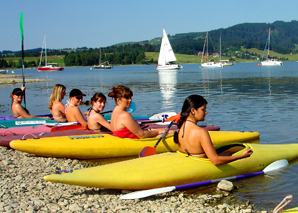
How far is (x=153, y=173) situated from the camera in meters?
5.54

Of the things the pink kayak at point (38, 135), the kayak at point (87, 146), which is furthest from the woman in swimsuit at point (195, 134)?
the pink kayak at point (38, 135)

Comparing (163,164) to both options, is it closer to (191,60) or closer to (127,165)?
(127,165)

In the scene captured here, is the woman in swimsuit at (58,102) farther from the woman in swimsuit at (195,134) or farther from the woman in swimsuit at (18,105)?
the woman in swimsuit at (195,134)

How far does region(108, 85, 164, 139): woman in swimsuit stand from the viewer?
7.11 meters

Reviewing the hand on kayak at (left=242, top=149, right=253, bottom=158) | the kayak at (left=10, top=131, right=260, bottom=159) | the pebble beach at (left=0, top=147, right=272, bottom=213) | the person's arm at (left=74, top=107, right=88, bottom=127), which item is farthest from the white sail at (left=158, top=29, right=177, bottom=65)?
the pebble beach at (left=0, top=147, right=272, bottom=213)

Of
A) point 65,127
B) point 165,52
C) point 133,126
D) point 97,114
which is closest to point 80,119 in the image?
point 65,127

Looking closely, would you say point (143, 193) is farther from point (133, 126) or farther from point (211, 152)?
point (133, 126)

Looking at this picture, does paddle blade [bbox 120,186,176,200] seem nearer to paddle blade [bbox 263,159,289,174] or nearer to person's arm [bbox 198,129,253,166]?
person's arm [bbox 198,129,253,166]

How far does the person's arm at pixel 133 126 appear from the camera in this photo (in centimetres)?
723

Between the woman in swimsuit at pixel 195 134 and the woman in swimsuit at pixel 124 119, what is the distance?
1829 mm

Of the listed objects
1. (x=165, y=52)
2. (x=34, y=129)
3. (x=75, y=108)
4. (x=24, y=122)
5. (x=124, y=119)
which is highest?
(x=165, y=52)

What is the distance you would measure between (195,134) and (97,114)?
3553 millimetres

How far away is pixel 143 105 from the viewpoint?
1891 centimetres

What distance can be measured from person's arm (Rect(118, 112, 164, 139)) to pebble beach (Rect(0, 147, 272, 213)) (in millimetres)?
1947
